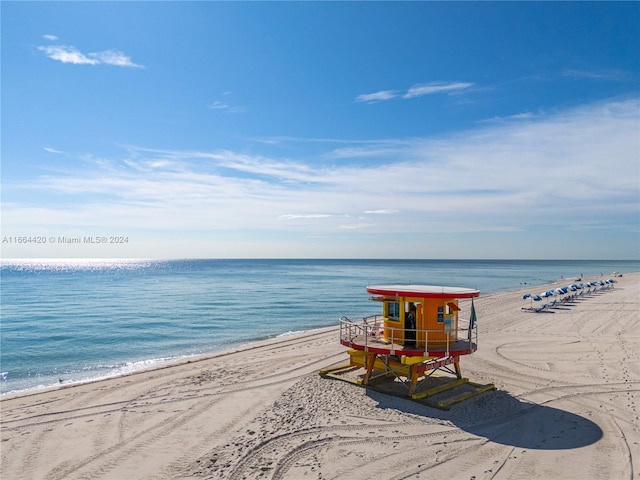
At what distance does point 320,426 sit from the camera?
11.8 meters

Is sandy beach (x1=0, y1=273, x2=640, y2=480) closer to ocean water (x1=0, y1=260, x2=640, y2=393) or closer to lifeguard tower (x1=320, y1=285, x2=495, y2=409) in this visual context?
lifeguard tower (x1=320, y1=285, x2=495, y2=409)

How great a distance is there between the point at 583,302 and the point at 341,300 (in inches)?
1055

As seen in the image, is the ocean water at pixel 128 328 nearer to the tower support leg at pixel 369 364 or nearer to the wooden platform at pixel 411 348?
the tower support leg at pixel 369 364

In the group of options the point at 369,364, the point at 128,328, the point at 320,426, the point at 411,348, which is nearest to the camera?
the point at 320,426

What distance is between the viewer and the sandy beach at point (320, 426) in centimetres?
980

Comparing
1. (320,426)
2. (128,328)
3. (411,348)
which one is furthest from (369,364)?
(128,328)

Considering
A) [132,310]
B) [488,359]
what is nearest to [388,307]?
[488,359]

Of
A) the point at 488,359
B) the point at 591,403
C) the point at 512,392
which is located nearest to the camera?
Result: the point at 591,403

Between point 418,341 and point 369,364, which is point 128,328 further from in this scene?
point 418,341

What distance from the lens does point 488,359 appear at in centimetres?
1977

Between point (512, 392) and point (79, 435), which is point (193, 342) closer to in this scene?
point (79, 435)

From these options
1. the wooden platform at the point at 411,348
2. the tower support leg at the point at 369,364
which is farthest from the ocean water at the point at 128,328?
the wooden platform at the point at 411,348

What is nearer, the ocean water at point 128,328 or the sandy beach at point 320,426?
the sandy beach at point 320,426

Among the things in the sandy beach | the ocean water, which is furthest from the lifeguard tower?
the ocean water
